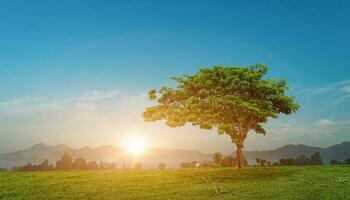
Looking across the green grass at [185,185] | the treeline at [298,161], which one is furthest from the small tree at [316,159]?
the green grass at [185,185]

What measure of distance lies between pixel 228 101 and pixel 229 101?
127 millimetres

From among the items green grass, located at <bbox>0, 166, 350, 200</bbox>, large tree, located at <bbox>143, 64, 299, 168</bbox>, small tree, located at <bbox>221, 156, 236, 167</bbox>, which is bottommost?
green grass, located at <bbox>0, 166, 350, 200</bbox>

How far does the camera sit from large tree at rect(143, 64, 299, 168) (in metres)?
42.3

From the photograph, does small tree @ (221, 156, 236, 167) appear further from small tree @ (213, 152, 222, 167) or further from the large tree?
the large tree

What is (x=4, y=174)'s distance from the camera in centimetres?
4169

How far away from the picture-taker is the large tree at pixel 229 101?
4228 centimetres

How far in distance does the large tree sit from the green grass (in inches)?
209

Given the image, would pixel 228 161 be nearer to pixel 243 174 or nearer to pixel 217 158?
pixel 217 158

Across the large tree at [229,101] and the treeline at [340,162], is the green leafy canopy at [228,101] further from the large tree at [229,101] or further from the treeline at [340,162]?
the treeline at [340,162]

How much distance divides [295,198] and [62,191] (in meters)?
17.7

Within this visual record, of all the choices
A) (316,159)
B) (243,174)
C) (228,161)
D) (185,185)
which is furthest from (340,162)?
(185,185)

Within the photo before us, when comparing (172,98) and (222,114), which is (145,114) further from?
(222,114)

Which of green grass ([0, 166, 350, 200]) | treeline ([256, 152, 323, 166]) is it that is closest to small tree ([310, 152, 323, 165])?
treeline ([256, 152, 323, 166])

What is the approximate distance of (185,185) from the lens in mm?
35156
